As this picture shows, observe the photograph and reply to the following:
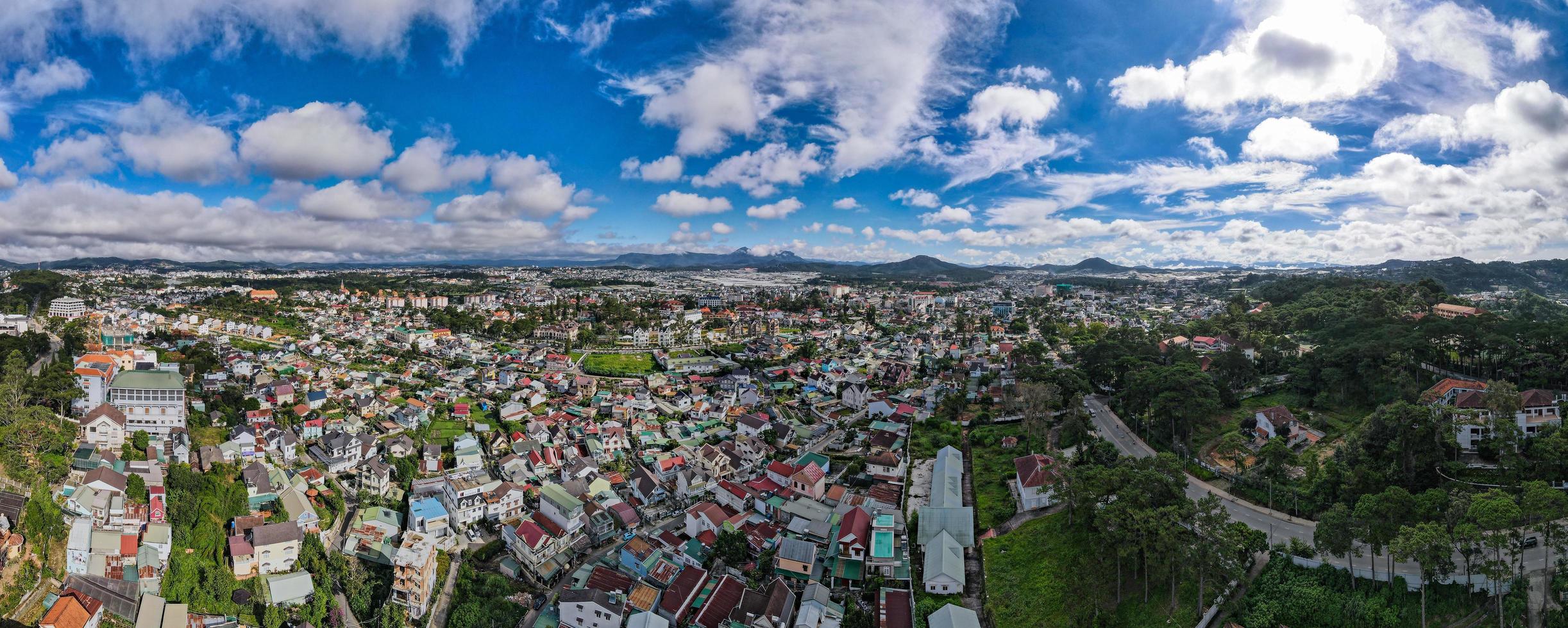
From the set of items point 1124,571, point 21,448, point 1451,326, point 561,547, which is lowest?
point 561,547

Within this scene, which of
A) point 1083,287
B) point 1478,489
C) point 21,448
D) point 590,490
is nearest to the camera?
point 1478,489

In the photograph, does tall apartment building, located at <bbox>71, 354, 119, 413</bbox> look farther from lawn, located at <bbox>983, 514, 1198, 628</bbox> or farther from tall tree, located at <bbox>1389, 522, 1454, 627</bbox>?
tall tree, located at <bbox>1389, 522, 1454, 627</bbox>

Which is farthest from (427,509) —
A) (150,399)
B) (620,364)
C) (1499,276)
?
(1499,276)

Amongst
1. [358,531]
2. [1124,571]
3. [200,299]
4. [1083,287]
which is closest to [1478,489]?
[1124,571]

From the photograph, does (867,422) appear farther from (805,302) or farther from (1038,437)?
(805,302)

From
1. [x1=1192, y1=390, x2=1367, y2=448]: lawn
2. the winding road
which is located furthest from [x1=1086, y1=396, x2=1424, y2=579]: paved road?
[x1=1192, y1=390, x2=1367, y2=448]: lawn

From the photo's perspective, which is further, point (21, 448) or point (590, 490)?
point (590, 490)
